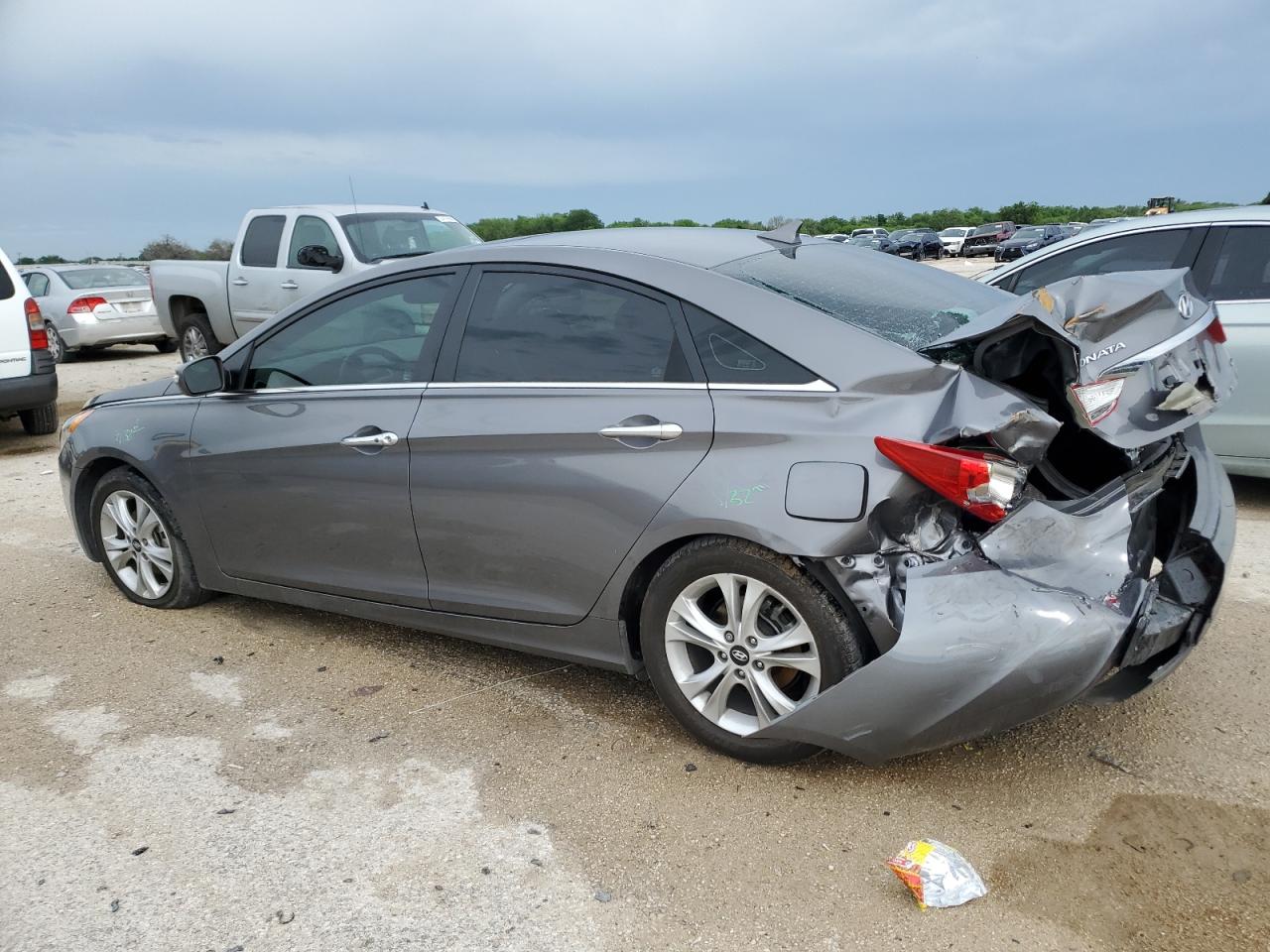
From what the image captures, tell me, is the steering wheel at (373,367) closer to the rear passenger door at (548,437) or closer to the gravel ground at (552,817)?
the rear passenger door at (548,437)

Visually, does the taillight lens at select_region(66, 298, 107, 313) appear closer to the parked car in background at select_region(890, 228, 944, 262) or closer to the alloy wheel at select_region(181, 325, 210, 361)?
the alloy wheel at select_region(181, 325, 210, 361)

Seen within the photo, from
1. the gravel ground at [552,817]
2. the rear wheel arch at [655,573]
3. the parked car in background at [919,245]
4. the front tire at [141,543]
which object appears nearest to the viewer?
the gravel ground at [552,817]

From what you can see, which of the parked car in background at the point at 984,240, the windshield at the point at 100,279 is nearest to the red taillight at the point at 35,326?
the windshield at the point at 100,279

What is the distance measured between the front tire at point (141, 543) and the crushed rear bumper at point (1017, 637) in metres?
2.94

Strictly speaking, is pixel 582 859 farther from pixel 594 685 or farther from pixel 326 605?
pixel 326 605

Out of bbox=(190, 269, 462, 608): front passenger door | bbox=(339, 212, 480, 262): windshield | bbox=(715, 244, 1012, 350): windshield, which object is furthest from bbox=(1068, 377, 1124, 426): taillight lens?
bbox=(339, 212, 480, 262): windshield

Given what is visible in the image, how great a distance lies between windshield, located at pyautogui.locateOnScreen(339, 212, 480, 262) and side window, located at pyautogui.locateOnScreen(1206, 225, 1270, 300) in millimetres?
6370

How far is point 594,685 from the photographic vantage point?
3.91 meters

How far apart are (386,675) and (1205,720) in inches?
114

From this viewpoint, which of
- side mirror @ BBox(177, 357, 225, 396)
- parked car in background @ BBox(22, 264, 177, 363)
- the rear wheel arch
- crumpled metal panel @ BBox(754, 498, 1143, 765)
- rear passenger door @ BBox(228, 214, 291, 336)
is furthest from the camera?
parked car in background @ BBox(22, 264, 177, 363)

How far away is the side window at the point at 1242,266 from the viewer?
5.52 metres

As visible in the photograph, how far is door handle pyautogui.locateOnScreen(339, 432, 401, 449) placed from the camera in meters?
3.74

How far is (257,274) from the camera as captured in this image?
1080 centimetres

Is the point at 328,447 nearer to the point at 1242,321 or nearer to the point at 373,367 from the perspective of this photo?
the point at 373,367
